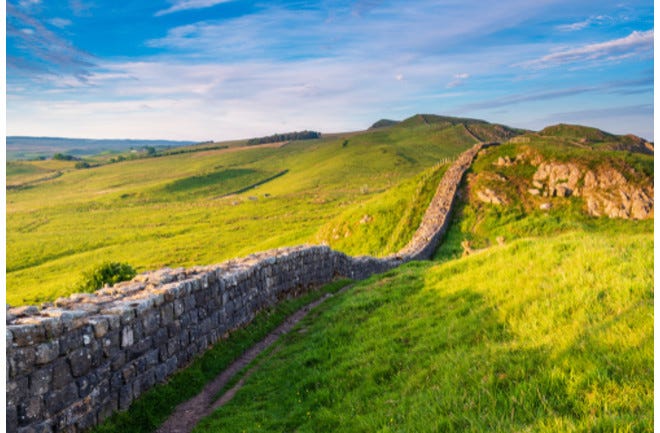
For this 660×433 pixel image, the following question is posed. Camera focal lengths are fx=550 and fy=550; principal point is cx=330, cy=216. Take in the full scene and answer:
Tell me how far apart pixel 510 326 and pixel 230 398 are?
18.9 feet

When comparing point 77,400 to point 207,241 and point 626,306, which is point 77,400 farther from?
point 207,241

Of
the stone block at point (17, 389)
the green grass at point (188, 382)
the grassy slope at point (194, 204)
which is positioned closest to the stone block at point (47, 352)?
the stone block at point (17, 389)

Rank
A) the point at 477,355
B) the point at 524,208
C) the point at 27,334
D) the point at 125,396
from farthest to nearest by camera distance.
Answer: the point at 524,208 < the point at 125,396 < the point at 477,355 < the point at 27,334

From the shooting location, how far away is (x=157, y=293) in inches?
468

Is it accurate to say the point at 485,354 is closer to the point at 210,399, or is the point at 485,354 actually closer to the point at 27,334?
the point at 210,399

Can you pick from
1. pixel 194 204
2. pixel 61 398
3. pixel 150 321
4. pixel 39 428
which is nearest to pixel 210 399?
pixel 150 321

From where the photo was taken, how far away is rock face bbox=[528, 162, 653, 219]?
36.1 m

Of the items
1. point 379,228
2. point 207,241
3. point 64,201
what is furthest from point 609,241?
point 64,201

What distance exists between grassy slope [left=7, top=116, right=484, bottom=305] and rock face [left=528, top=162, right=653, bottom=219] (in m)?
19.7

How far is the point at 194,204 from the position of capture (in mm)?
105750

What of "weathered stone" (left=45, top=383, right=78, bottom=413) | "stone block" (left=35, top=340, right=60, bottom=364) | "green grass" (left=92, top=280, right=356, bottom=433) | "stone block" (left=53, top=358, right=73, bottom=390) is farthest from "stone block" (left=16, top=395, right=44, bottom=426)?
"green grass" (left=92, top=280, right=356, bottom=433)

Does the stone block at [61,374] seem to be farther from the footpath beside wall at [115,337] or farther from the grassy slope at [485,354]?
the grassy slope at [485,354]

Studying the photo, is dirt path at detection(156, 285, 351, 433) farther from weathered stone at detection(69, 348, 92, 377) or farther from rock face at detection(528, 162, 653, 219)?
rock face at detection(528, 162, 653, 219)

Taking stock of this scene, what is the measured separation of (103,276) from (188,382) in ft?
64.2
